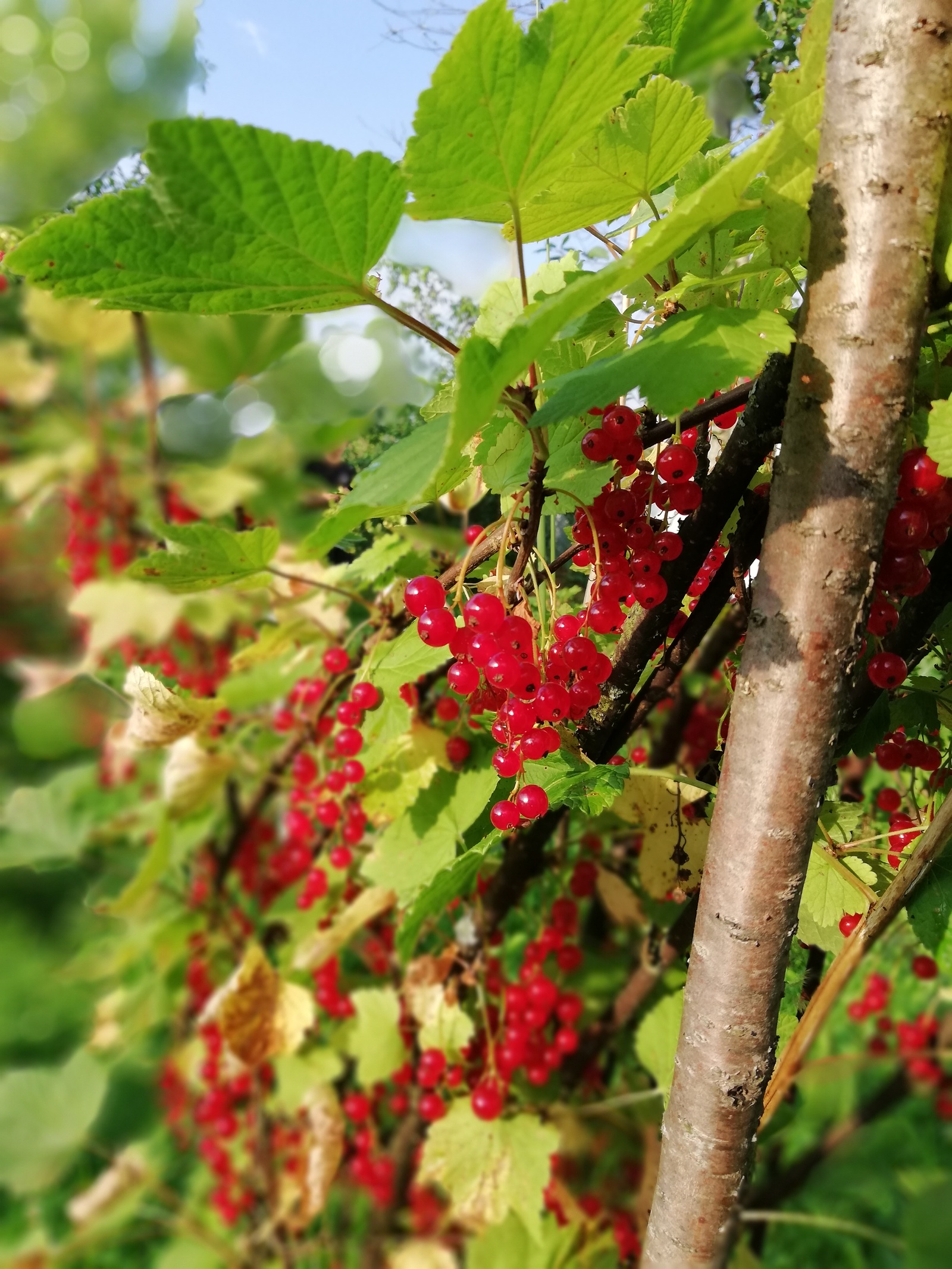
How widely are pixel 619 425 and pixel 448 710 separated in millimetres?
516

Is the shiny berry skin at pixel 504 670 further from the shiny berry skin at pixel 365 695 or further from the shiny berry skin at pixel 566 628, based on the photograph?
the shiny berry skin at pixel 365 695

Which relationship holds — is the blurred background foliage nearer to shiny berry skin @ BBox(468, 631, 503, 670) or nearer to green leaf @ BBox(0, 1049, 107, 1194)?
green leaf @ BBox(0, 1049, 107, 1194)

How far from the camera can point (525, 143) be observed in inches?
12.6

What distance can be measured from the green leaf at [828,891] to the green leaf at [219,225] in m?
0.43

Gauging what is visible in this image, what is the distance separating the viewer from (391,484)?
32 centimetres

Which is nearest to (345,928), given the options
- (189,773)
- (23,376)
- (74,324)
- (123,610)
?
(189,773)

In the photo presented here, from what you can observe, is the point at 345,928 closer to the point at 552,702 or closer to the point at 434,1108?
the point at 434,1108

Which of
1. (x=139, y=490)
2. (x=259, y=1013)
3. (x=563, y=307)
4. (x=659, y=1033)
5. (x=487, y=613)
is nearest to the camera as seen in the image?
(x=563, y=307)

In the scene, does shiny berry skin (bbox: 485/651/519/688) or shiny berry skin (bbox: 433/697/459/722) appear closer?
shiny berry skin (bbox: 485/651/519/688)

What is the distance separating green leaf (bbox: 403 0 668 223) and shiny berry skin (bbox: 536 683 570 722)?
22 cm

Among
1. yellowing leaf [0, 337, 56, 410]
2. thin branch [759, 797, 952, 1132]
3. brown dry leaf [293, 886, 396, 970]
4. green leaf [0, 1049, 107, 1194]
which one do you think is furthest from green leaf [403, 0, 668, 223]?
yellowing leaf [0, 337, 56, 410]

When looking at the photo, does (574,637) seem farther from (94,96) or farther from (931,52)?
(94,96)

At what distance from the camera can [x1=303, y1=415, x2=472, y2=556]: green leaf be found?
1.01 ft

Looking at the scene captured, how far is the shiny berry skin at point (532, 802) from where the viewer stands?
0.38 meters
